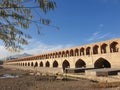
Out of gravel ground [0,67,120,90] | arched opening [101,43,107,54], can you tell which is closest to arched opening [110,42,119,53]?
arched opening [101,43,107,54]

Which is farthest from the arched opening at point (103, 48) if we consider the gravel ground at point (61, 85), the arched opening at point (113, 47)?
the gravel ground at point (61, 85)

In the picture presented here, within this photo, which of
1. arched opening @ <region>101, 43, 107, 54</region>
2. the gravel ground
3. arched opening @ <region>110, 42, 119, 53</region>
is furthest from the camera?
arched opening @ <region>101, 43, 107, 54</region>

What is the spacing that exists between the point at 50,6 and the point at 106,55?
21674mm

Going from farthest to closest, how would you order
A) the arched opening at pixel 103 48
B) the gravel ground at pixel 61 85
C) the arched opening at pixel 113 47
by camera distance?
1. the arched opening at pixel 103 48
2. the arched opening at pixel 113 47
3. the gravel ground at pixel 61 85

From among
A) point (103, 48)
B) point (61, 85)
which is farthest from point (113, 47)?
point (61, 85)

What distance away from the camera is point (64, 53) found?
38562 millimetres

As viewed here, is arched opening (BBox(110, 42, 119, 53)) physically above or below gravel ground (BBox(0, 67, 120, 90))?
above

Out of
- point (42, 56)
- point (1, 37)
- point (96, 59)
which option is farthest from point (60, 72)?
point (42, 56)

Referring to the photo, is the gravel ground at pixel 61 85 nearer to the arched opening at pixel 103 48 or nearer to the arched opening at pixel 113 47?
the arched opening at pixel 113 47

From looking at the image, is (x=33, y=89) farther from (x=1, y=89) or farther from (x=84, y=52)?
(x=84, y=52)

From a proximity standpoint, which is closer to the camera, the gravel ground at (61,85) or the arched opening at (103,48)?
the gravel ground at (61,85)

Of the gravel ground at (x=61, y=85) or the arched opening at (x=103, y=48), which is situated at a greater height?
the arched opening at (x=103, y=48)

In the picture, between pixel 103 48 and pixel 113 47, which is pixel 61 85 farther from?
pixel 103 48

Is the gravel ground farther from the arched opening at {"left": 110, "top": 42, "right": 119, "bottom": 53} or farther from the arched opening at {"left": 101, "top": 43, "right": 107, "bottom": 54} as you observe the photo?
the arched opening at {"left": 101, "top": 43, "right": 107, "bottom": 54}
